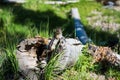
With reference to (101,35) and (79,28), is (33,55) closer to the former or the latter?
(79,28)

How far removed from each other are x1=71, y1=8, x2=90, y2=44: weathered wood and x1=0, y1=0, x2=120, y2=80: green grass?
0.69ft

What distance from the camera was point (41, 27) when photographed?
11.1 m

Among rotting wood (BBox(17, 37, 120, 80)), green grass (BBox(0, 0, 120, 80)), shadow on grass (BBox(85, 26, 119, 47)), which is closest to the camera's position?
rotting wood (BBox(17, 37, 120, 80))

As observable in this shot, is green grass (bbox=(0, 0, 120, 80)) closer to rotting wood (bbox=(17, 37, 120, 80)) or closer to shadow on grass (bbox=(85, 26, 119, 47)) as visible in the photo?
shadow on grass (bbox=(85, 26, 119, 47))

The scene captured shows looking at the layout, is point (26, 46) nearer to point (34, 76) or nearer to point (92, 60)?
point (34, 76)

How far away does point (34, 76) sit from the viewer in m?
6.83

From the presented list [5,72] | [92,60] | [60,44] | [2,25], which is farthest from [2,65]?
[2,25]

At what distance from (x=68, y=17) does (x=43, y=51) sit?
5.90 m

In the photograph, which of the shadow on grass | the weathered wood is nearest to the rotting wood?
the weathered wood

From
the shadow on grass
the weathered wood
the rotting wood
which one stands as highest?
the rotting wood

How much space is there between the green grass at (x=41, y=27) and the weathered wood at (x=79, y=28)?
21 centimetres

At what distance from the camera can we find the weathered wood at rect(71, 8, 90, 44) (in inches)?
377

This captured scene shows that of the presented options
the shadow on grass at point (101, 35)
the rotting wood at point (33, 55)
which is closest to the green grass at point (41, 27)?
the shadow on grass at point (101, 35)

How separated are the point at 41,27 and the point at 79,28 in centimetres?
116
